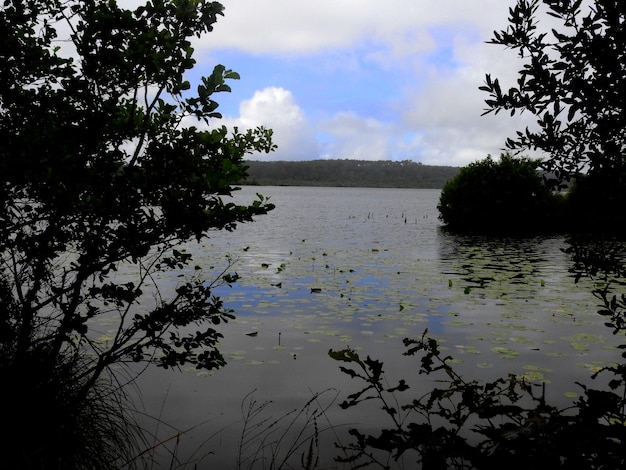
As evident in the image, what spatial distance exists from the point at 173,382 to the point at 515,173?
25.9m

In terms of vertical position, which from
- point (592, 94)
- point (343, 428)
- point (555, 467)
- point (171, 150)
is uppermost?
point (592, 94)

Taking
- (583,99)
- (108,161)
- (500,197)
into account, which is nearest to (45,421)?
(108,161)

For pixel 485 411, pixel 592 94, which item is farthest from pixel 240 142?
pixel 485 411

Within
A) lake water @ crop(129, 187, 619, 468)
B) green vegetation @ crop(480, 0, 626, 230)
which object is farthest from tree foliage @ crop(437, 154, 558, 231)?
green vegetation @ crop(480, 0, 626, 230)

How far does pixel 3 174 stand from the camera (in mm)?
3486

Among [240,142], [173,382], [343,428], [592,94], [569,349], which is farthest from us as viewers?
[569,349]

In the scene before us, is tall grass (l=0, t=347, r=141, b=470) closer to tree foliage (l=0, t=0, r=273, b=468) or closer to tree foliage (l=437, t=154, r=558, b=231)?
tree foliage (l=0, t=0, r=273, b=468)

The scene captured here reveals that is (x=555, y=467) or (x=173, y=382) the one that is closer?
(x=555, y=467)

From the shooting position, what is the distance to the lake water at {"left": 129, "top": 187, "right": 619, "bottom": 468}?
5742mm

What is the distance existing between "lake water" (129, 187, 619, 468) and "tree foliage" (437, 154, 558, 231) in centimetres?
1200

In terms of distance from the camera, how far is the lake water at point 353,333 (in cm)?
574

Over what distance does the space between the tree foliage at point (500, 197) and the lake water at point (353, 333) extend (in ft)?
39.4

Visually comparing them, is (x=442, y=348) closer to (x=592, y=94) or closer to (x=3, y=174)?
(x=592, y=94)

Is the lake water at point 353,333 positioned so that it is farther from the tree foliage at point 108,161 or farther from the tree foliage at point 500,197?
the tree foliage at point 500,197
